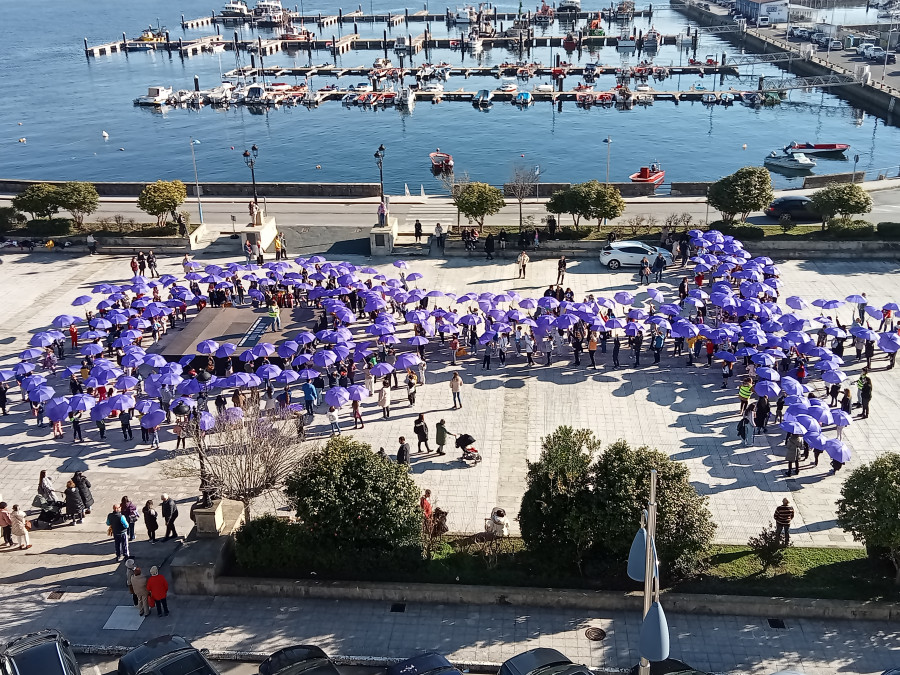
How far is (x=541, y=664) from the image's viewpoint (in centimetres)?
1449

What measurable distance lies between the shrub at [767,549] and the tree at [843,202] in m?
24.5

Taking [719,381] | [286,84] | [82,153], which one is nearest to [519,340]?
[719,381]

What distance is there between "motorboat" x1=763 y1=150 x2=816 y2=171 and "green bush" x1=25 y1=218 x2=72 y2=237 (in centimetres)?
5516

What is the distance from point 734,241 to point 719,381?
1056 centimetres

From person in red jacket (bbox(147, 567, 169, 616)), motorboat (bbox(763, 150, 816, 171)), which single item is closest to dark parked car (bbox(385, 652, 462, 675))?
person in red jacket (bbox(147, 567, 169, 616))

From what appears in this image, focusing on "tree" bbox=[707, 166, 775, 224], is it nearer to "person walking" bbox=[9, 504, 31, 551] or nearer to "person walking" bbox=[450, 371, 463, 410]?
"person walking" bbox=[450, 371, 463, 410]

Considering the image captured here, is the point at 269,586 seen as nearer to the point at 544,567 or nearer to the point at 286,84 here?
the point at 544,567

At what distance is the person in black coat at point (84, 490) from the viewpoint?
20.8 metres

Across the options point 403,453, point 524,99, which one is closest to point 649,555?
point 403,453

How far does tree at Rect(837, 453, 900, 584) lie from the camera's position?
16.2 metres

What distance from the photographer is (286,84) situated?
111 metres

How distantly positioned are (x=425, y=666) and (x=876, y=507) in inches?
360

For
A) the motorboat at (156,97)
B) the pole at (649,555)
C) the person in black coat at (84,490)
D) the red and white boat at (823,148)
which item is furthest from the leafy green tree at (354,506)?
the motorboat at (156,97)

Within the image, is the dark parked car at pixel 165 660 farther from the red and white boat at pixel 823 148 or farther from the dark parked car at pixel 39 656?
the red and white boat at pixel 823 148
